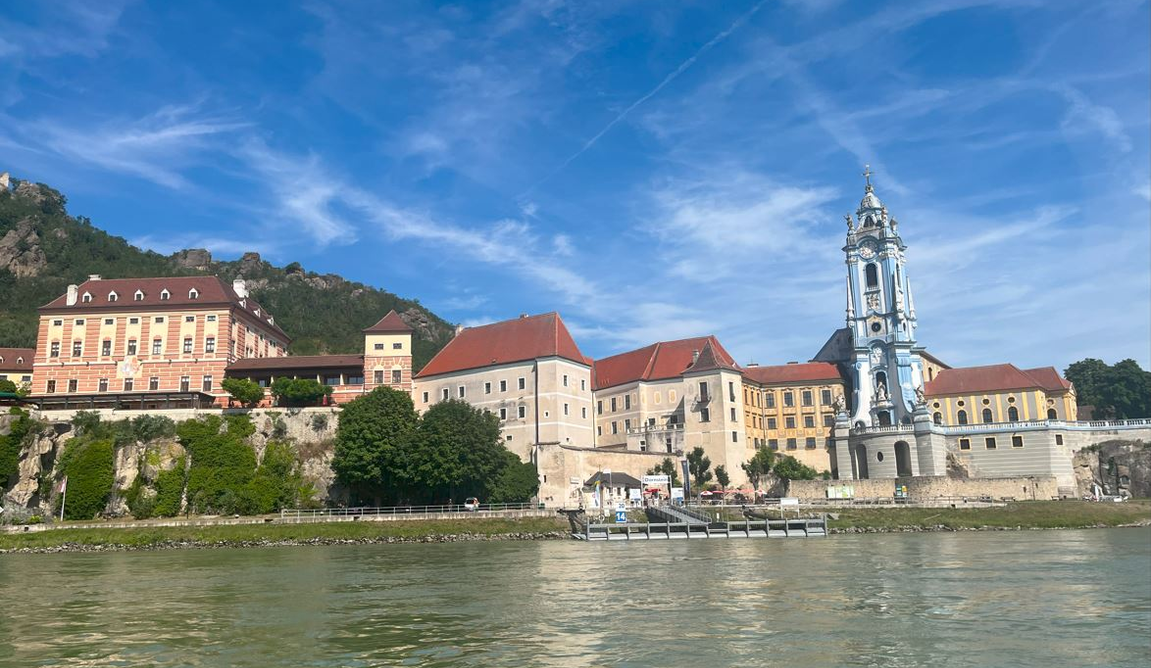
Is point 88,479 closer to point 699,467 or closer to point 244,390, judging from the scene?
point 244,390

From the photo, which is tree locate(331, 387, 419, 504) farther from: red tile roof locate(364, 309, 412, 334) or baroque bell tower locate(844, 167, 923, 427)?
baroque bell tower locate(844, 167, 923, 427)

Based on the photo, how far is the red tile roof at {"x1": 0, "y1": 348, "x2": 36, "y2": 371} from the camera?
7725 cm

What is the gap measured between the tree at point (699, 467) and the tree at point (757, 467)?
3.70 meters

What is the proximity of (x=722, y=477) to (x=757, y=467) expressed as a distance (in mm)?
4277

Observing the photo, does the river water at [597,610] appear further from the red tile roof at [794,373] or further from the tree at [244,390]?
the red tile roof at [794,373]

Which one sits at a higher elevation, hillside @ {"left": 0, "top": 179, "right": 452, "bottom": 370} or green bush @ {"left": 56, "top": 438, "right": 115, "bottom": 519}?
hillside @ {"left": 0, "top": 179, "right": 452, "bottom": 370}

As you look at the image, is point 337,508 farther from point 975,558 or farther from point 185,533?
point 975,558

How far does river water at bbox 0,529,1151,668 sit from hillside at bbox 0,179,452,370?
8878 centimetres

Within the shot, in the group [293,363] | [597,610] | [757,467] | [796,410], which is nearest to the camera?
[597,610]

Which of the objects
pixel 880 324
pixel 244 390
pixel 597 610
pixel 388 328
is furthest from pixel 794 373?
pixel 597 610

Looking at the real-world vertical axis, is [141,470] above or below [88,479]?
above

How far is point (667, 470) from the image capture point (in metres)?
76.2

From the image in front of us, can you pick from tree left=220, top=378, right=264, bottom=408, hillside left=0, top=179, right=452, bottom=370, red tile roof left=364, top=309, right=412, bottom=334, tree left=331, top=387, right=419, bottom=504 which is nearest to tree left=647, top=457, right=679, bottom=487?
tree left=331, top=387, right=419, bottom=504

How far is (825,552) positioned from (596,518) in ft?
70.6
